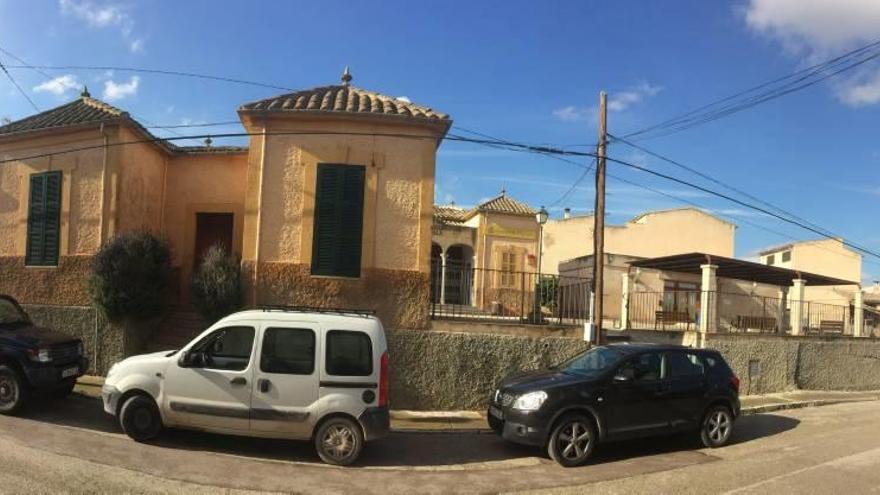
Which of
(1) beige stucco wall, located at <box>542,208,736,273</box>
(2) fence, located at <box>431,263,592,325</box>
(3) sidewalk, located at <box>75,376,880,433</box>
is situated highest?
(1) beige stucco wall, located at <box>542,208,736,273</box>

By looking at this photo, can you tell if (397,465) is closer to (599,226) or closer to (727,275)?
(599,226)

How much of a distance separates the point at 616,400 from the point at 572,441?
92cm

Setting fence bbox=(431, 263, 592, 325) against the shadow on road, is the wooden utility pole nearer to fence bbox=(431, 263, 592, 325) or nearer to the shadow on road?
fence bbox=(431, 263, 592, 325)

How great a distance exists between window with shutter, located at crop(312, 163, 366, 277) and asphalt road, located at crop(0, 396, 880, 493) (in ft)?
12.6

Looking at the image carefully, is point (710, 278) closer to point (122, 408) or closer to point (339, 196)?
point (339, 196)

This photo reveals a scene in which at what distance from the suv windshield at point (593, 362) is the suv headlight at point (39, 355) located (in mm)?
7565

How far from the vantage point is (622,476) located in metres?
7.75

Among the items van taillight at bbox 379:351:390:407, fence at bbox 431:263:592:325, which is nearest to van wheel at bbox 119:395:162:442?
van taillight at bbox 379:351:390:407

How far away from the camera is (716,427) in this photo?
9.61 metres

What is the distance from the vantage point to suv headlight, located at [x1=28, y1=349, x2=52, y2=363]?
905 cm

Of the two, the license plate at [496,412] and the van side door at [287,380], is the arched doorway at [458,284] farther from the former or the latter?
the van side door at [287,380]

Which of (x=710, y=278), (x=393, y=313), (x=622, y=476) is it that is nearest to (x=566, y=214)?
(x=710, y=278)

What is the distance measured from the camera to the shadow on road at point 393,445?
7.99m

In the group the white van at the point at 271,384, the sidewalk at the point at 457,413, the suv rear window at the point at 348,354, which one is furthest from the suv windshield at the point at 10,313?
the suv rear window at the point at 348,354
